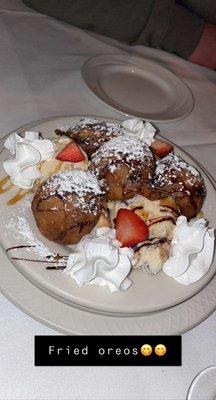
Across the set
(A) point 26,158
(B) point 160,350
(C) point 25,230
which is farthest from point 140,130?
(B) point 160,350

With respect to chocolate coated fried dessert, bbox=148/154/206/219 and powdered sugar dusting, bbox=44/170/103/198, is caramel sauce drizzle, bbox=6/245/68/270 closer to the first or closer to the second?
powdered sugar dusting, bbox=44/170/103/198

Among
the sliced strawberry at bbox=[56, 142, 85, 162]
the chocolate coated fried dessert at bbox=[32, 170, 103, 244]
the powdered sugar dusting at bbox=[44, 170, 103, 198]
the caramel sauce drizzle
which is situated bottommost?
the caramel sauce drizzle

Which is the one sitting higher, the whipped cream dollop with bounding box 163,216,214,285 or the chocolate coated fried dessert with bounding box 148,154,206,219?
the chocolate coated fried dessert with bounding box 148,154,206,219

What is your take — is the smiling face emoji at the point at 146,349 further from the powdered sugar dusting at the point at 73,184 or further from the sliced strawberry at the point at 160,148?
the sliced strawberry at the point at 160,148

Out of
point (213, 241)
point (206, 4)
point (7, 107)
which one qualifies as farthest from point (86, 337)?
point (206, 4)

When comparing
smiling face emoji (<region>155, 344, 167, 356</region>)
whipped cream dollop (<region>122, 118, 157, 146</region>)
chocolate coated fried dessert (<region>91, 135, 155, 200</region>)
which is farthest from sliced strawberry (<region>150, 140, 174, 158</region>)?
smiling face emoji (<region>155, 344, 167, 356</region>)

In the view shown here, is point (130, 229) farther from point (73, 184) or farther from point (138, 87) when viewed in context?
point (138, 87)
